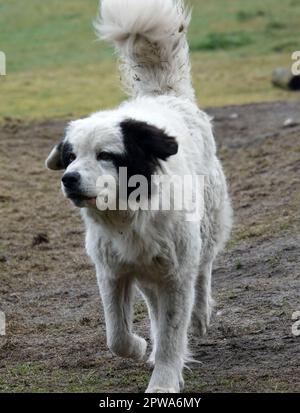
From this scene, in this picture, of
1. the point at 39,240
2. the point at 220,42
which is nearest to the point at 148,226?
the point at 39,240

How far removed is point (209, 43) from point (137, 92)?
21543 millimetres

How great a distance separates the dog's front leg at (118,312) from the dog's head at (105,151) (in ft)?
2.32

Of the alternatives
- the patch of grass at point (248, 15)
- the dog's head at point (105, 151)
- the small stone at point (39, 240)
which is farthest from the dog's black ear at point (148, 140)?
the patch of grass at point (248, 15)

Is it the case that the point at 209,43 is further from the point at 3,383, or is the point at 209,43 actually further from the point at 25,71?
the point at 3,383

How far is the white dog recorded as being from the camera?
587 cm

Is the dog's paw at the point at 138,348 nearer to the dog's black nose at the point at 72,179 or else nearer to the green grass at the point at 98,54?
the dog's black nose at the point at 72,179

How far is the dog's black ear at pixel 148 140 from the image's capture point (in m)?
6.00

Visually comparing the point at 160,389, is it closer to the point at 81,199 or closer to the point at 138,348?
the point at 138,348

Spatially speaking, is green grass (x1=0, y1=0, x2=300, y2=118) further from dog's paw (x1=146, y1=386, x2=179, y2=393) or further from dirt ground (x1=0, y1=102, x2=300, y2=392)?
dog's paw (x1=146, y1=386, x2=179, y2=393)

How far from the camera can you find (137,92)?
25.5ft

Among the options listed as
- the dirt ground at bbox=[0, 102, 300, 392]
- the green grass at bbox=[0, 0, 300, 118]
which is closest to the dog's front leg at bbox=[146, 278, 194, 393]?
the dirt ground at bbox=[0, 102, 300, 392]

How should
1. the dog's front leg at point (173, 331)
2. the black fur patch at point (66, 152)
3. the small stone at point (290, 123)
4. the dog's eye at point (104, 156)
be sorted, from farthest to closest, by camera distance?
the small stone at point (290, 123) < the dog's front leg at point (173, 331) < the black fur patch at point (66, 152) < the dog's eye at point (104, 156)

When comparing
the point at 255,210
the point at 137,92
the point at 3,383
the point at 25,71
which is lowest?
the point at 25,71
